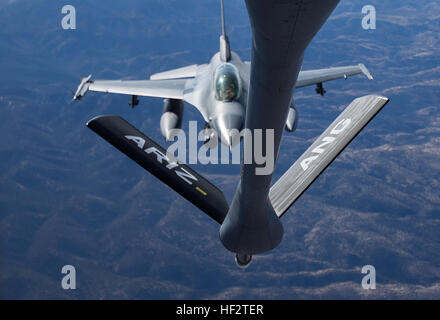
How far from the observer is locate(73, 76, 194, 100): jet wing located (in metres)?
33.3

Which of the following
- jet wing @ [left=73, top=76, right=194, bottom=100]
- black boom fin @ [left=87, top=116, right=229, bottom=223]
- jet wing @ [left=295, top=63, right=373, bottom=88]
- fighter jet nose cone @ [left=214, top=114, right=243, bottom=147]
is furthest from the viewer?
jet wing @ [left=295, top=63, right=373, bottom=88]

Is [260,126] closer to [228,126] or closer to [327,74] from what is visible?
[228,126]

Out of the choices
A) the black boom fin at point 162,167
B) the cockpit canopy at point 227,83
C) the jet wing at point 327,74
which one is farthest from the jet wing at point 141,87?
the black boom fin at point 162,167

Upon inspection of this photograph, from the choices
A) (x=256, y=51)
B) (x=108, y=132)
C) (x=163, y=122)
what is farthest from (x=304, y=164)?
(x=163, y=122)

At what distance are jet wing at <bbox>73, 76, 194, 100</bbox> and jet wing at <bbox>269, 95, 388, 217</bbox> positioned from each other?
19.9 meters

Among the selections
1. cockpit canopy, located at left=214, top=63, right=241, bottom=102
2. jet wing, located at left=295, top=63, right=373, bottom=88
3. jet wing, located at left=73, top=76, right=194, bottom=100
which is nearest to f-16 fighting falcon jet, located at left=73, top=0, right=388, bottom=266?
cockpit canopy, located at left=214, top=63, right=241, bottom=102

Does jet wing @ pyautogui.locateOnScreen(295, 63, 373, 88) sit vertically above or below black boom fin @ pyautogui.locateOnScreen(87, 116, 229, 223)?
above

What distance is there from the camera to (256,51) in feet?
23.8

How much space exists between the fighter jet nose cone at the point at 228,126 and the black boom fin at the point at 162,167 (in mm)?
12294

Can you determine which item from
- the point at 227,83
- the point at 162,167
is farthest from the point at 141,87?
the point at 162,167

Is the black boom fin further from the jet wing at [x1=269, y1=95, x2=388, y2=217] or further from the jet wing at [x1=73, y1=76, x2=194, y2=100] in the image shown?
the jet wing at [x1=73, y1=76, x2=194, y2=100]

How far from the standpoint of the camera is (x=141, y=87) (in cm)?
3416

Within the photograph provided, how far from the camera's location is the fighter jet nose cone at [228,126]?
2672 centimetres
